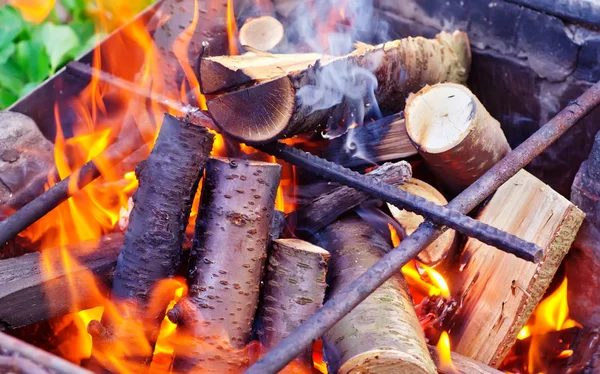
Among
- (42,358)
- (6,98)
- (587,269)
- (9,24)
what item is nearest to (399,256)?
(42,358)

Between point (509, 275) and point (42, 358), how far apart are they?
5.08ft

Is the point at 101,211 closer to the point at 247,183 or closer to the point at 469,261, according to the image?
the point at 247,183

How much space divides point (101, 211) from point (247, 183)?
0.91 m

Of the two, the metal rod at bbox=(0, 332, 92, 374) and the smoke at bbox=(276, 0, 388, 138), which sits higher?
the smoke at bbox=(276, 0, 388, 138)

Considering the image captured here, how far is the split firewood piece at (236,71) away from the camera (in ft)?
6.17

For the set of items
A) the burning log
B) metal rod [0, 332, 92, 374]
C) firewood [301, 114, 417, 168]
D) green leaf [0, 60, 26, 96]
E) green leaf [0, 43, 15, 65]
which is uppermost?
green leaf [0, 43, 15, 65]

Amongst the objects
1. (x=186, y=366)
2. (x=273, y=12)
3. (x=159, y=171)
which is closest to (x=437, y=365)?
(x=186, y=366)

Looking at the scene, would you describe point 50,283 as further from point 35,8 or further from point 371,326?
point 35,8

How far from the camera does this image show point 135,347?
1851 millimetres

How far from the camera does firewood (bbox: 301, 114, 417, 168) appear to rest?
234 cm

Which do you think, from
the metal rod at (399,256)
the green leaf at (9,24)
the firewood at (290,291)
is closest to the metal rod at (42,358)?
the metal rod at (399,256)

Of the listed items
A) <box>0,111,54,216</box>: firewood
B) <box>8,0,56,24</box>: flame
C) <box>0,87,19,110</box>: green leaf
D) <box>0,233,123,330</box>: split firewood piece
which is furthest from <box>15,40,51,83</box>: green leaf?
<box>0,233,123,330</box>: split firewood piece

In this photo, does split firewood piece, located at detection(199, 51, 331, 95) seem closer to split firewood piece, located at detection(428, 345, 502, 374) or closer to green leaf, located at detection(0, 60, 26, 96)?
split firewood piece, located at detection(428, 345, 502, 374)

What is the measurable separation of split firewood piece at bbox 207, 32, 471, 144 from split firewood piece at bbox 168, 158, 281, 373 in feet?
0.59
